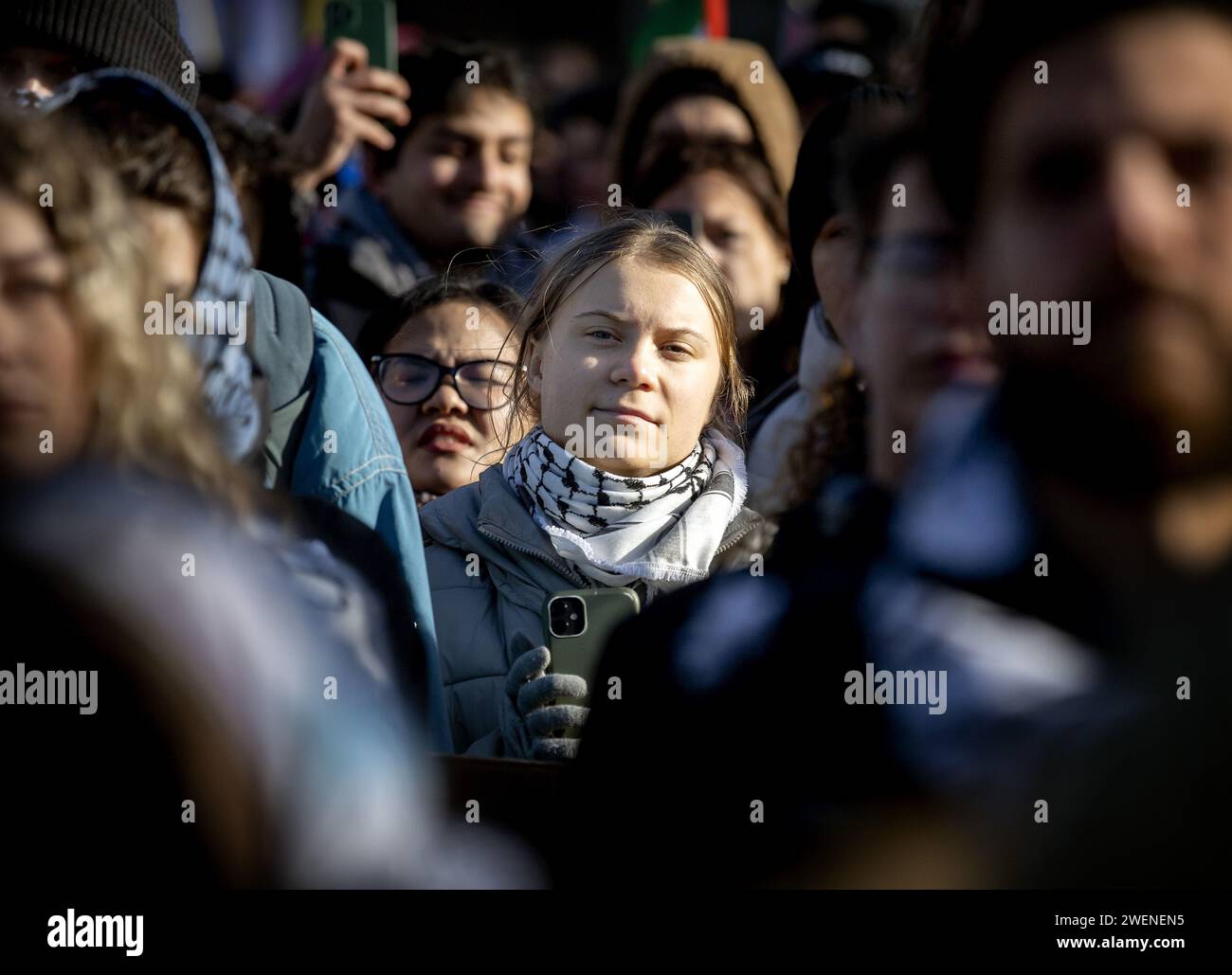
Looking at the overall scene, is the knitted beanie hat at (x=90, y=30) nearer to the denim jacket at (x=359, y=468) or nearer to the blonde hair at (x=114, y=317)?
the denim jacket at (x=359, y=468)

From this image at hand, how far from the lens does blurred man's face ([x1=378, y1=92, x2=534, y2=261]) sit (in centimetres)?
403

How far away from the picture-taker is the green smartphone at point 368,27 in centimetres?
395

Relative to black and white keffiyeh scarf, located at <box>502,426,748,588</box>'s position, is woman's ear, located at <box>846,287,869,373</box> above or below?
above

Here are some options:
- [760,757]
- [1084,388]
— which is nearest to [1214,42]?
[1084,388]

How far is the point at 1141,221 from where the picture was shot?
1374 millimetres

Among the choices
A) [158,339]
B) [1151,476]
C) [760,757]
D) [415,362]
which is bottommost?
[760,757]

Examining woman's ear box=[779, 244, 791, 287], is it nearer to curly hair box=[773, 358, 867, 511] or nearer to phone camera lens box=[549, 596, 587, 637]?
phone camera lens box=[549, 596, 587, 637]

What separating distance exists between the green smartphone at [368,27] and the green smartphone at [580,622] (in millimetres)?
2114

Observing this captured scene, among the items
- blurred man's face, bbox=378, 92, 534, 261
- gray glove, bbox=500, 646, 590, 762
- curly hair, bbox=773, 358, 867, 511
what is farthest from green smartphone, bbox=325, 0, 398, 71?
curly hair, bbox=773, 358, 867, 511

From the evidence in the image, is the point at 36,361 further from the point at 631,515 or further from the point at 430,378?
the point at 430,378

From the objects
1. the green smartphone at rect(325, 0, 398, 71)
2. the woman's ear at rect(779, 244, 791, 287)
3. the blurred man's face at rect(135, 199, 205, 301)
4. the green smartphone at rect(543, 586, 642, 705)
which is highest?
the green smartphone at rect(325, 0, 398, 71)
